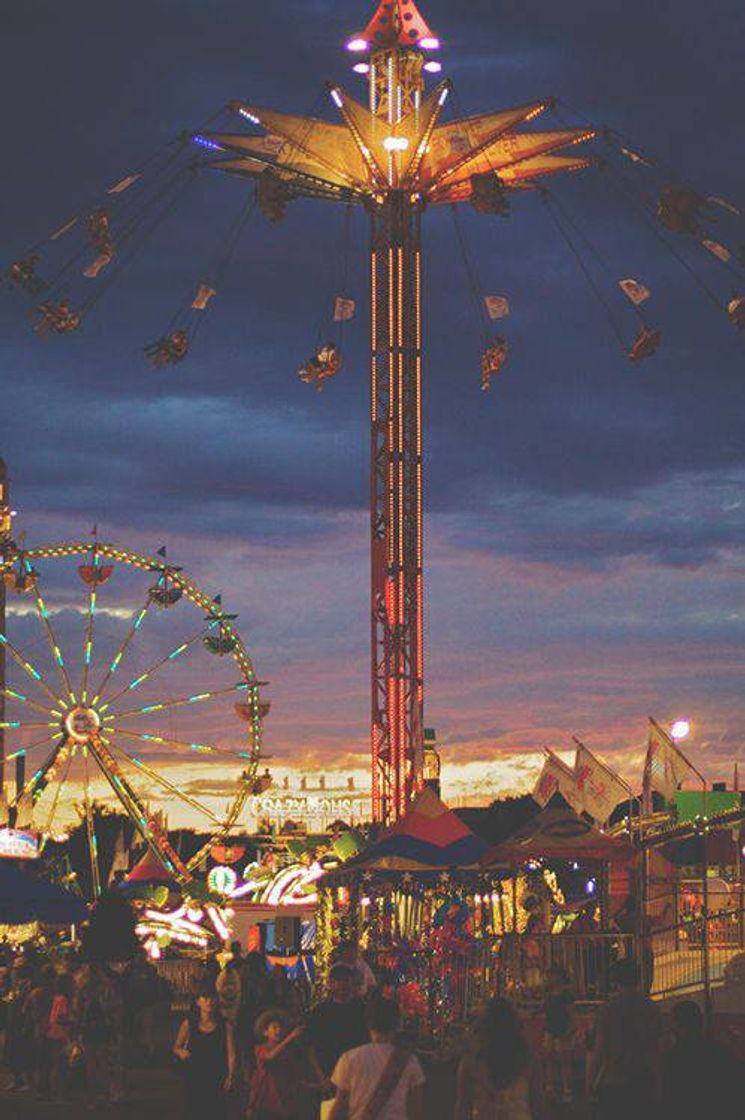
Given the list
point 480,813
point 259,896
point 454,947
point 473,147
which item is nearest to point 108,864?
point 480,813

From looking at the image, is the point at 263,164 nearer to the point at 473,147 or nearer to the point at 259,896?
the point at 473,147

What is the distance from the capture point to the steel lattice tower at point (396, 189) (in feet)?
133

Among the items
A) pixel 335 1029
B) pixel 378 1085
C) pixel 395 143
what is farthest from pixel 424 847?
pixel 395 143

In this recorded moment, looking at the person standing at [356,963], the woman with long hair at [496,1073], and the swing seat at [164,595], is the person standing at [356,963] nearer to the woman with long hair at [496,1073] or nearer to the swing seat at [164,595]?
the woman with long hair at [496,1073]

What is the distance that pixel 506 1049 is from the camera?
10492 mm

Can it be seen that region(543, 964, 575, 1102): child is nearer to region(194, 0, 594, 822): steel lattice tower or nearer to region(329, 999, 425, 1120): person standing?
region(329, 999, 425, 1120): person standing

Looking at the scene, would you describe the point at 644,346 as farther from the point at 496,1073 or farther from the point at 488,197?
the point at 496,1073

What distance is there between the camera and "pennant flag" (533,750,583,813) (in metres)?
32.4

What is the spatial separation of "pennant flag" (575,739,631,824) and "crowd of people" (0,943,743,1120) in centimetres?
773

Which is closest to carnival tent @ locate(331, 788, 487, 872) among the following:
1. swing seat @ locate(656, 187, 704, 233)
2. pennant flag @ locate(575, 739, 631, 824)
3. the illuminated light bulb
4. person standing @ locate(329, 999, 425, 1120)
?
pennant flag @ locate(575, 739, 631, 824)

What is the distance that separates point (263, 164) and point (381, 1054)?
107 ft

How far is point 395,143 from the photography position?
40594mm

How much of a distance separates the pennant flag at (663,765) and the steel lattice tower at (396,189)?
12.3 metres

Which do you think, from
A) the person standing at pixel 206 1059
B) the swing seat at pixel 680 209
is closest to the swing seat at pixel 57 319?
the swing seat at pixel 680 209
